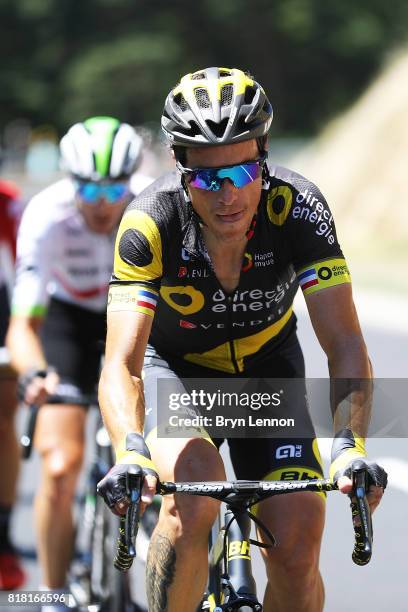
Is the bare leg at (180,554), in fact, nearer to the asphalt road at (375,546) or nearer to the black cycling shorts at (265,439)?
the black cycling shorts at (265,439)

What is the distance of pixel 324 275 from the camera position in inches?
152

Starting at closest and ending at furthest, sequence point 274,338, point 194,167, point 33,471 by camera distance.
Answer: point 194,167 < point 274,338 < point 33,471

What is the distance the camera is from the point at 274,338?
434 centimetres

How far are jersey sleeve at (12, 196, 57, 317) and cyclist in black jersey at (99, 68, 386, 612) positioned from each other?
1.39m

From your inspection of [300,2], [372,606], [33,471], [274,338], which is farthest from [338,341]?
[300,2]

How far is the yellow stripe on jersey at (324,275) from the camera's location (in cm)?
384

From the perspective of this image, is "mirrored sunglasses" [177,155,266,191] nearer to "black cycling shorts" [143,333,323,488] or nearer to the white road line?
"black cycling shorts" [143,333,323,488]

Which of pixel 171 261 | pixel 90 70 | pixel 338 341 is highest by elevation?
pixel 90 70

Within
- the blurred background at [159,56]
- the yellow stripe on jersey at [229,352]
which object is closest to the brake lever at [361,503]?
the yellow stripe on jersey at [229,352]

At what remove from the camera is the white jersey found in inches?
216

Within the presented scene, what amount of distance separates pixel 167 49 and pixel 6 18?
10896mm

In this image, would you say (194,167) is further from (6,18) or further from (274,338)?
(6,18)

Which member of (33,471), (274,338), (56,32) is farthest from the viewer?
(56,32)

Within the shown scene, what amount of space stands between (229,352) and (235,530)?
0.76m
